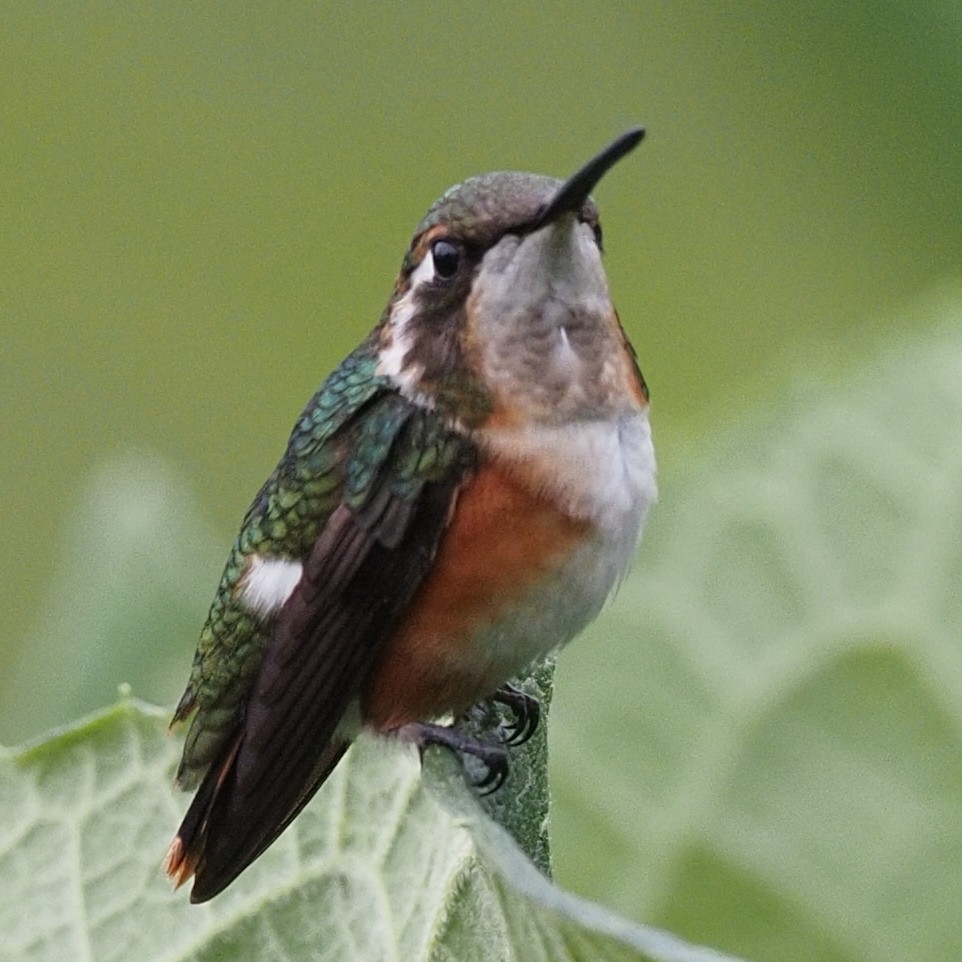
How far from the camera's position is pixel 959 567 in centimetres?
108

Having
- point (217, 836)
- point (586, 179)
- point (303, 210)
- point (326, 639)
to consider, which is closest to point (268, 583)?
point (326, 639)

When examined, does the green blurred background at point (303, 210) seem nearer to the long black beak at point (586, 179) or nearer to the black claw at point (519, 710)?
the black claw at point (519, 710)

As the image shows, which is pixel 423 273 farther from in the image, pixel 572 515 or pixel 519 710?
pixel 519 710

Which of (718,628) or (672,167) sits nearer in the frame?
(718,628)

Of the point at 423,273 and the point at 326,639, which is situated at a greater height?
the point at 423,273

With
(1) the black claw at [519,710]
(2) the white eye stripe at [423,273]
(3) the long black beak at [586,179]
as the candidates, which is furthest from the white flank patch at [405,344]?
Answer: (1) the black claw at [519,710]

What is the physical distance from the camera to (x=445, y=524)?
1.36 m

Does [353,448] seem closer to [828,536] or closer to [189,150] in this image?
[828,536]

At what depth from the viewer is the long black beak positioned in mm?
1172

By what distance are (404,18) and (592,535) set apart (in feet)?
11.1

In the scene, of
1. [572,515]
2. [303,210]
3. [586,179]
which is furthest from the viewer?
[303,210]

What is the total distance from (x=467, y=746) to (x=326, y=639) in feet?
0.55

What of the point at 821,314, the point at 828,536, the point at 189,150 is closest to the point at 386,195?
the point at 189,150

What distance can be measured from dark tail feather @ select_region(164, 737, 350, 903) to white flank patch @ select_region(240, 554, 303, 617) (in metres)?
0.11
